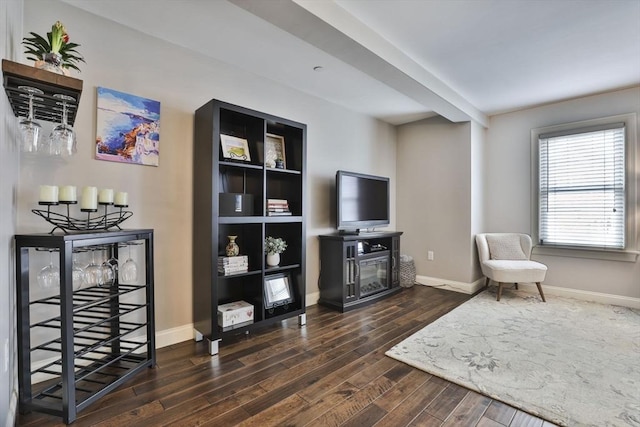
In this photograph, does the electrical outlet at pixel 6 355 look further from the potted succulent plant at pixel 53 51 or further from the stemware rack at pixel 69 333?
the potted succulent plant at pixel 53 51

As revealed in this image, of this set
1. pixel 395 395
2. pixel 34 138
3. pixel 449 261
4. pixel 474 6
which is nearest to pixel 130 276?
pixel 34 138

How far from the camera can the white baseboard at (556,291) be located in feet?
11.3

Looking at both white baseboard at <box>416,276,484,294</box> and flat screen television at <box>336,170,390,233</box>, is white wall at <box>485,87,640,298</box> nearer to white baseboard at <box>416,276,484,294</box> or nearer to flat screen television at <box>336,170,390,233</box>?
white baseboard at <box>416,276,484,294</box>

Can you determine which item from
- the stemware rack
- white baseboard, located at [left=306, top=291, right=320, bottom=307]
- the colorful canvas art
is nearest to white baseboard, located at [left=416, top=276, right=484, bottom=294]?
white baseboard, located at [left=306, top=291, right=320, bottom=307]

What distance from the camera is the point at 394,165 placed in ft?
15.8

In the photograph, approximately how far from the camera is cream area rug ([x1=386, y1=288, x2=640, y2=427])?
66.4 inches

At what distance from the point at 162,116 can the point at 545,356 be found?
350 centimetres

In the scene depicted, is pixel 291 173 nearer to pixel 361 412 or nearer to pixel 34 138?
pixel 34 138

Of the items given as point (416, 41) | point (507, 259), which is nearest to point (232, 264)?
point (416, 41)

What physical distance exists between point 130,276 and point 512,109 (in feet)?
15.8

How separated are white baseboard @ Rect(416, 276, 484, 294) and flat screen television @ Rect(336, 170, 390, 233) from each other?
3.81 ft

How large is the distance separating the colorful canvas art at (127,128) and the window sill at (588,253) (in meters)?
4.66

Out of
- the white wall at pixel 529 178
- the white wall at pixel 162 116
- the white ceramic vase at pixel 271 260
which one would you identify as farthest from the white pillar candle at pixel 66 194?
the white wall at pixel 529 178

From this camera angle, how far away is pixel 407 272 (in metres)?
4.26
